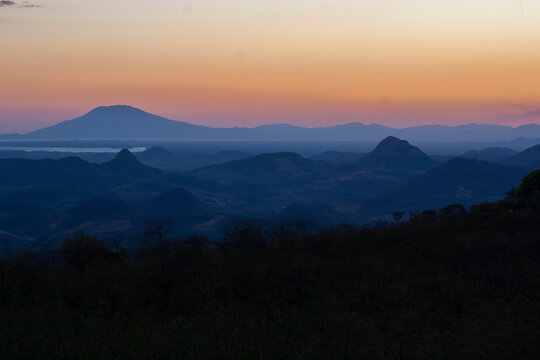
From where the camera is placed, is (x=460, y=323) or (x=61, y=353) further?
(x=460, y=323)

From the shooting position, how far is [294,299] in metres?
17.7

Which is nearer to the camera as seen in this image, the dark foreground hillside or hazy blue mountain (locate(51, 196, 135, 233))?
the dark foreground hillside

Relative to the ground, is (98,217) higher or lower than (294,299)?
lower

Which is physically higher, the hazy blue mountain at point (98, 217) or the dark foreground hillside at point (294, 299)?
the dark foreground hillside at point (294, 299)

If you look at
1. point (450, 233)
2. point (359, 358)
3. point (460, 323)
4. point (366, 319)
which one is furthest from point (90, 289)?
point (450, 233)

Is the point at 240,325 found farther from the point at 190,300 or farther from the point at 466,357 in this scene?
the point at 466,357

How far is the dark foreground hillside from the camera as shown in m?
10.8

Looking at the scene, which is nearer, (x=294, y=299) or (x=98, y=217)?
(x=294, y=299)

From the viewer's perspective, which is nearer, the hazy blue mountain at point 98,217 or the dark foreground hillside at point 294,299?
the dark foreground hillside at point 294,299

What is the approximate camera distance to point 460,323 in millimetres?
14469

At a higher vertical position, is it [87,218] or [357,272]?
[357,272]

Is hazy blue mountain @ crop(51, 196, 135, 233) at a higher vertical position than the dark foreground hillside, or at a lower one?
lower

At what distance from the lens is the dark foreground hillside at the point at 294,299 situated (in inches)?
425

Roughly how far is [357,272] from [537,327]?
28.4ft
